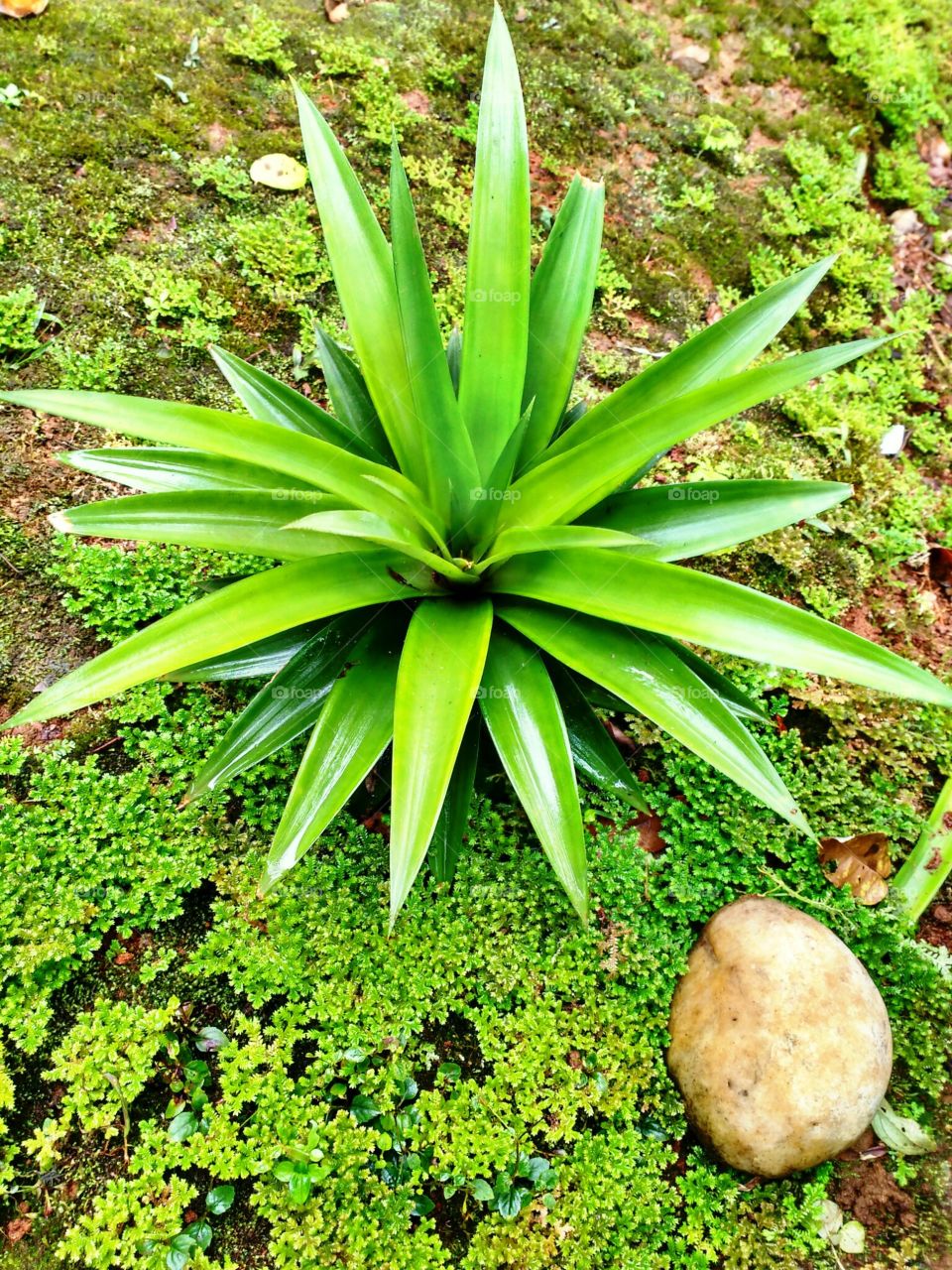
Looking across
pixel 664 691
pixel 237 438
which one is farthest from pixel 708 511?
pixel 237 438

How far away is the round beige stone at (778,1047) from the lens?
2.20 meters

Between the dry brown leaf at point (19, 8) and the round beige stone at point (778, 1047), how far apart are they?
16.8ft

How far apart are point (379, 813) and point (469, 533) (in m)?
1.04

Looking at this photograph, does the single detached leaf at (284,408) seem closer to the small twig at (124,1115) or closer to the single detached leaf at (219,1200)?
the small twig at (124,1115)

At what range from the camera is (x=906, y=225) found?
472cm

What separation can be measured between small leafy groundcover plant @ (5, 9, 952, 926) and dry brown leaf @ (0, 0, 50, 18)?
3.08 metres

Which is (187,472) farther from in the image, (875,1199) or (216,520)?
(875,1199)

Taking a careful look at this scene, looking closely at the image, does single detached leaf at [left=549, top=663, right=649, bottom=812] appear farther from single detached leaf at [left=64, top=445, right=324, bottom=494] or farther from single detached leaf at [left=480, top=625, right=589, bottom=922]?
single detached leaf at [left=64, top=445, right=324, bottom=494]

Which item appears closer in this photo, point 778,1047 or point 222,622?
A: point 222,622

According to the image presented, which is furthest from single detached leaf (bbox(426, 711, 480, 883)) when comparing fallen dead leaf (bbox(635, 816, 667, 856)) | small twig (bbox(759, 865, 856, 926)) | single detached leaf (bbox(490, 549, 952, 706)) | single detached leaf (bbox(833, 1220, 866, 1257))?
single detached leaf (bbox(833, 1220, 866, 1257))

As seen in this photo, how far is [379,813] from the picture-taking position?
264cm

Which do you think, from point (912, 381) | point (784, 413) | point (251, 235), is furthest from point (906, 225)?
point (251, 235)

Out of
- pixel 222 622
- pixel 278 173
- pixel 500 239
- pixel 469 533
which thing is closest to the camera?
pixel 222 622

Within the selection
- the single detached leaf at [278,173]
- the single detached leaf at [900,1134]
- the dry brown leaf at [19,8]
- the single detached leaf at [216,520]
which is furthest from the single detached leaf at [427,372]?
the dry brown leaf at [19,8]
